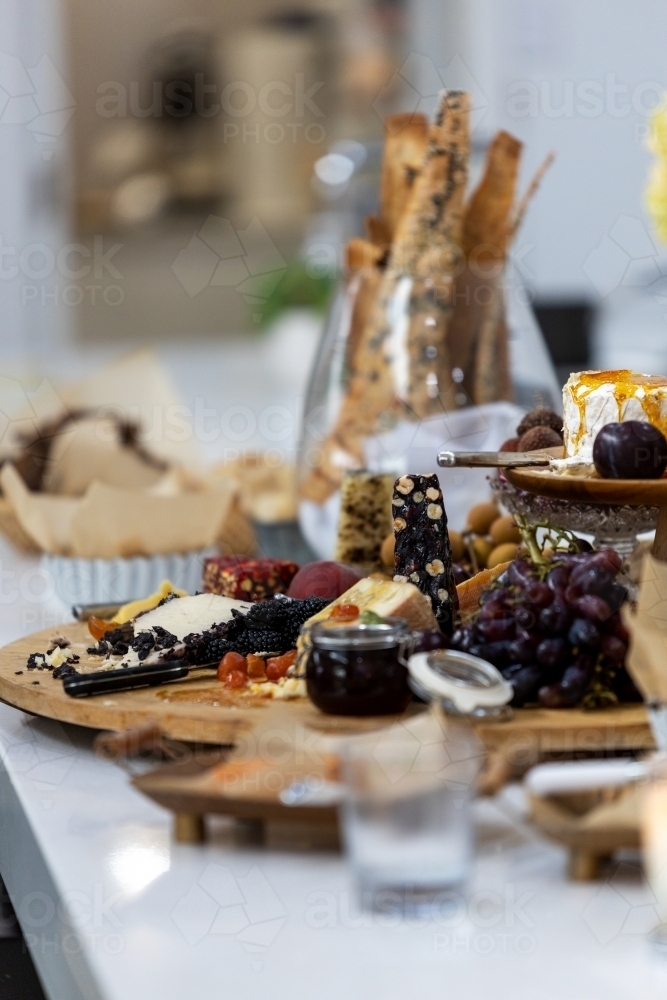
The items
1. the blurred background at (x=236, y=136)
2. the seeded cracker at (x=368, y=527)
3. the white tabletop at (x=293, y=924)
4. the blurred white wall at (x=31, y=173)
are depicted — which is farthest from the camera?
the blurred white wall at (x=31, y=173)

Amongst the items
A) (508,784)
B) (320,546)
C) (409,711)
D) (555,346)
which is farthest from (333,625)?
(555,346)

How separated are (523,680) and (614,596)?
6 centimetres

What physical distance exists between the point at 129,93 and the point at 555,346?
238 cm

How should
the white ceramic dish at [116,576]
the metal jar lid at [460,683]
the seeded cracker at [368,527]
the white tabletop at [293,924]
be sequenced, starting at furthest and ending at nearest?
1. the white ceramic dish at [116,576]
2. the seeded cracker at [368,527]
3. the metal jar lid at [460,683]
4. the white tabletop at [293,924]

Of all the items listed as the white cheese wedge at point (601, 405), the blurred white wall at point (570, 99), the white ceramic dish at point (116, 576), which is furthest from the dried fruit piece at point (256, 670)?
the blurred white wall at point (570, 99)

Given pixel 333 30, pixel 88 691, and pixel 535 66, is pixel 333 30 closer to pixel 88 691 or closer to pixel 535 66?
pixel 535 66

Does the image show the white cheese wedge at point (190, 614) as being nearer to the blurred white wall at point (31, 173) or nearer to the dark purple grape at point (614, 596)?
the dark purple grape at point (614, 596)

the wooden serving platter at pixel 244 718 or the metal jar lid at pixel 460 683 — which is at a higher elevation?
the metal jar lid at pixel 460 683

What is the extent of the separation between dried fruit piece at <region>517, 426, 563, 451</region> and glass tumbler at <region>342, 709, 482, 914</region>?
0.39m

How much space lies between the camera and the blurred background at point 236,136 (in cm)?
385

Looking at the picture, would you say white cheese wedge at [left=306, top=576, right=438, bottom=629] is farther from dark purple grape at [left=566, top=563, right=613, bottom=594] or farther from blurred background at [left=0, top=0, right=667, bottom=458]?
blurred background at [left=0, top=0, right=667, bottom=458]

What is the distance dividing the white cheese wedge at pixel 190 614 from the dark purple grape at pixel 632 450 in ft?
0.82

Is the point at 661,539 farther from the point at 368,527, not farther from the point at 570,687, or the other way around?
the point at 368,527

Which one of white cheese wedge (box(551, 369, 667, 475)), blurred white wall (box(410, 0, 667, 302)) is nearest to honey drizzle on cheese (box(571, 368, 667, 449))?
white cheese wedge (box(551, 369, 667, 475))
